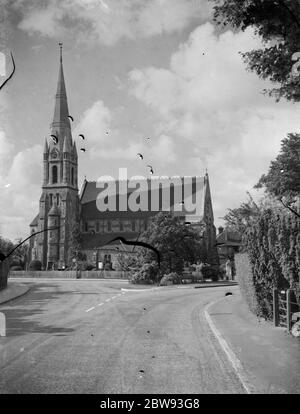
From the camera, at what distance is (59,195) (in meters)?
114

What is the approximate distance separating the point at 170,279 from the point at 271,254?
39.1 m

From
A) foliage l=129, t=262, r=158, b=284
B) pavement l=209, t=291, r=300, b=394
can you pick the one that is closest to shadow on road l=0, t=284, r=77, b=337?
pavement l=209, t=291, r=300, b=394

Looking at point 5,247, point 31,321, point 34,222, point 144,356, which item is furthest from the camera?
point 34,222

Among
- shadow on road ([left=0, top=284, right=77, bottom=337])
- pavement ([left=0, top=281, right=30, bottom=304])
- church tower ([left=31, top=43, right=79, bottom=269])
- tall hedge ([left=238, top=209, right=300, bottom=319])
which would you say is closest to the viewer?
shadow on road ([left=0, top=284, right=77, bottom=337])

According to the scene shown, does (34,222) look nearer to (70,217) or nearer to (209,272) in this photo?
(70,217)

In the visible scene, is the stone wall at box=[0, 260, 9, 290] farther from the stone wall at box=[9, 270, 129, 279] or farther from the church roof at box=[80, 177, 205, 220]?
the church roof at box=[80, 177, 205, 220]

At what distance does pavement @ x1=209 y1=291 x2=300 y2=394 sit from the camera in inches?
355

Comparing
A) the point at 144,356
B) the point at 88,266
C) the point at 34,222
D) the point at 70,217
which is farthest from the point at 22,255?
the point at 144,356

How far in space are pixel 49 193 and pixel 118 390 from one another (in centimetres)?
10985

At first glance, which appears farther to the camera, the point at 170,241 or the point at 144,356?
the point at 170,241

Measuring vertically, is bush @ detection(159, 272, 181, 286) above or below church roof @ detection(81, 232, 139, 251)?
below

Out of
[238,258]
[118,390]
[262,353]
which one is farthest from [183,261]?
[118,390]

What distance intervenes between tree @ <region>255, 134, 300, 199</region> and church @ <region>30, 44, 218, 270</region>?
225 ft
